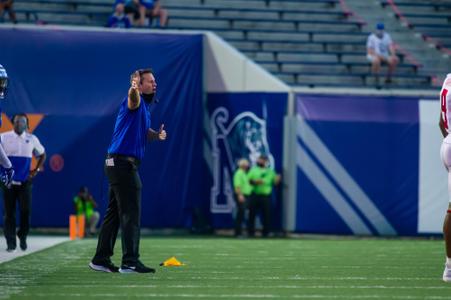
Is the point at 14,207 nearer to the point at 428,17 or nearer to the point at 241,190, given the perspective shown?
the point at 241,190

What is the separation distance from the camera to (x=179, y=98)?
22.2 metres

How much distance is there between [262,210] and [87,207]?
3.41 meters

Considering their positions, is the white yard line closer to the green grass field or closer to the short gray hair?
the green grass field

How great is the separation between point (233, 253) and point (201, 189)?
26.1 ft

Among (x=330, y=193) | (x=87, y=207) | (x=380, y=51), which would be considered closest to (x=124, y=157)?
(x=87, y=207)

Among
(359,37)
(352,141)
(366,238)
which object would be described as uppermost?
(359,37)

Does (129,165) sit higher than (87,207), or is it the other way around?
(129,165)

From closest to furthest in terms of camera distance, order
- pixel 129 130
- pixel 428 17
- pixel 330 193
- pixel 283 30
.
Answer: pixel 129 130 < pixel 330 193 < pixel 283 30 < pixel 428 17

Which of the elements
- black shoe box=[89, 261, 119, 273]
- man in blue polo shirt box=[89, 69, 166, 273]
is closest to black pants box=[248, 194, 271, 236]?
black shoe box=[89, 261, 119, 273]

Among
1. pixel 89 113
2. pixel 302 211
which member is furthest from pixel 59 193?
pixel 302 211

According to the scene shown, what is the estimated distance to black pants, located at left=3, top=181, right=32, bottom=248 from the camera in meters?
14.7

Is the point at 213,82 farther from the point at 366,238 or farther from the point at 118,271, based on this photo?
the point at 118,271

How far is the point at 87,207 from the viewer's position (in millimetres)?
21312

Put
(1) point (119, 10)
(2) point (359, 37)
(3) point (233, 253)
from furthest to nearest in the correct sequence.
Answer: (2) point (359, 37), (1) point (119, 10), (3) point (233, 253)
